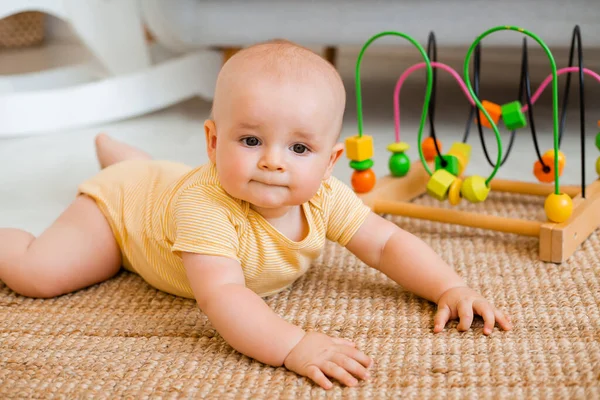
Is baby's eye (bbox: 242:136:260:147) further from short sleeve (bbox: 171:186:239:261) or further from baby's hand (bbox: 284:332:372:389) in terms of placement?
baby's hand (bbox: 284:332:372:389)

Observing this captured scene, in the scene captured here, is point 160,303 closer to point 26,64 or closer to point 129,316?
point 129,316

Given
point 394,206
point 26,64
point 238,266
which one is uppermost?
point 238,266

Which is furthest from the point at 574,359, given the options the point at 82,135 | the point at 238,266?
the point at 82,135

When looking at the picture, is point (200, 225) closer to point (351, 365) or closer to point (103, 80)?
point (351, 365)

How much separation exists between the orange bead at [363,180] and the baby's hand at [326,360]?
0.45 m

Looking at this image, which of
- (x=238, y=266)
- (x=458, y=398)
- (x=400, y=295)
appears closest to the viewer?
(x=458, y=398)

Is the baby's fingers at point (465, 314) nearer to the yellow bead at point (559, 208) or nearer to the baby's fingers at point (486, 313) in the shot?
the baby's fingers at point (486, 313)

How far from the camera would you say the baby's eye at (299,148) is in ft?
2.31

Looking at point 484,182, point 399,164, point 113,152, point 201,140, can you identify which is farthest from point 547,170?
point 201,140

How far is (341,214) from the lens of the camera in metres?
0.82

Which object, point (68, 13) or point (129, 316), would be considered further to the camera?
point (68, 13)

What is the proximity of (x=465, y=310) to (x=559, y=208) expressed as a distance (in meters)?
0.27

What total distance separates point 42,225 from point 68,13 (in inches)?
34.2

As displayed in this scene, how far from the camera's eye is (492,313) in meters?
0.74
